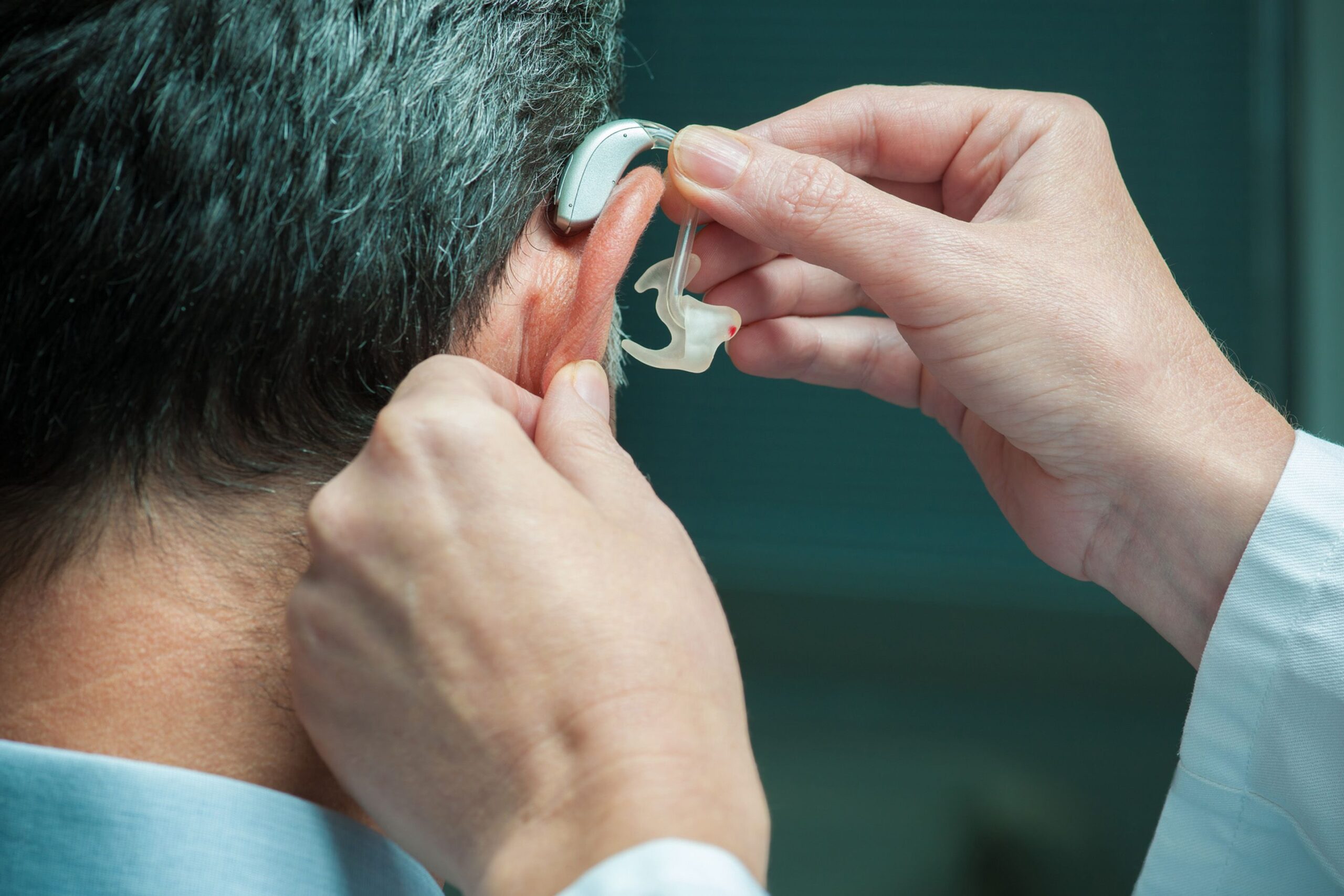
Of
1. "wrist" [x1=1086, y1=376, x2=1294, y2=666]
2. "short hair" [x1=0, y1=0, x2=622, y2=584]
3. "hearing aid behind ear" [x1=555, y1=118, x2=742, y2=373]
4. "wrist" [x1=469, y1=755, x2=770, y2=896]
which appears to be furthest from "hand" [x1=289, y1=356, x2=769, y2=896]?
"wrist" [x1=1086, y1=376, x2=1294, y2=666]

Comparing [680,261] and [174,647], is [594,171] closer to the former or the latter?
[680,261]

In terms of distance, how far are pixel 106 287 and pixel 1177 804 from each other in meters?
0.86

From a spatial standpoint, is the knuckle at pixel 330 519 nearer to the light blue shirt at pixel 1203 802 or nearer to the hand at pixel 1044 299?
the light blue shirt at pixel 1203 802

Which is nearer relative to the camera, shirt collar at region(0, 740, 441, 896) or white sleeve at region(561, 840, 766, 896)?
white sleeve at region(561, 840, 766, 896)

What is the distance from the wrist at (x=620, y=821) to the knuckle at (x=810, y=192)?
1.34ft

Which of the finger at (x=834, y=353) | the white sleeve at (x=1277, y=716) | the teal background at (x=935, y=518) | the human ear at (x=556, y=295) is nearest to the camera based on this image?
the human ear at (x=556, y=295)

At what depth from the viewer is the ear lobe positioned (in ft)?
2.02

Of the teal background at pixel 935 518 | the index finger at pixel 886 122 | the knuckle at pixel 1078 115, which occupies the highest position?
the knuckle at pixel 1078 115

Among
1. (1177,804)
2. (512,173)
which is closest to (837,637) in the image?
(1177,804)

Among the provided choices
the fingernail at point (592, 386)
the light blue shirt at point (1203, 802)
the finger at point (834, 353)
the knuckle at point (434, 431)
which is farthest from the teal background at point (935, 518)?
the knuckle at point (434, 431)

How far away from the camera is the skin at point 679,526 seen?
0.42m

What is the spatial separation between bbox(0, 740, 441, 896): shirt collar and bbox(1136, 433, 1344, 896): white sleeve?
2.27 ft

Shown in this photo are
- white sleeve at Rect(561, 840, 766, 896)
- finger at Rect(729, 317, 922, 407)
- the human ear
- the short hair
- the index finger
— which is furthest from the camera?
finger at Rect(729, 317, 922, 407)

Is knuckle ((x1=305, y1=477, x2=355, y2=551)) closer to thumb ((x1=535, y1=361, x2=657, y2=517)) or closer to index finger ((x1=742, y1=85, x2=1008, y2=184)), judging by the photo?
thumb ((x1=535, y1=361, x2=657, y2=517))
